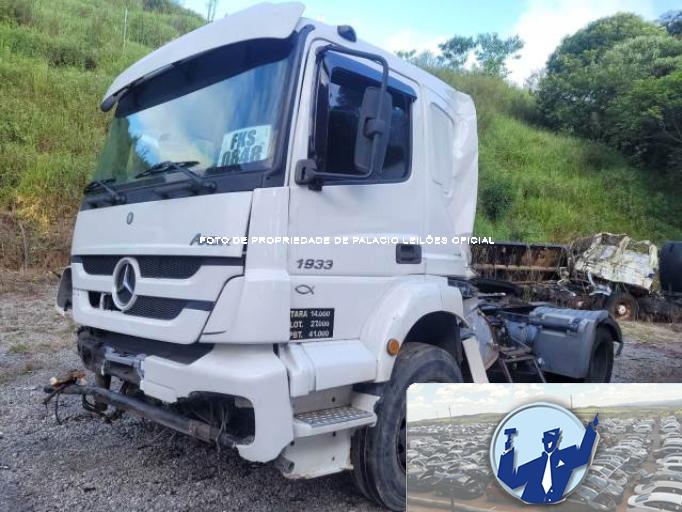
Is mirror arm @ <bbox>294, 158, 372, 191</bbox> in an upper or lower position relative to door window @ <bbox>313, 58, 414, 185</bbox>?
lower

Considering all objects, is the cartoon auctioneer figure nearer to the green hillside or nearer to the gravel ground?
the gravel ground

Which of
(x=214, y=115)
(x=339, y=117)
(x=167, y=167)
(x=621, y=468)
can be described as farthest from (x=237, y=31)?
(x=621, y=468)

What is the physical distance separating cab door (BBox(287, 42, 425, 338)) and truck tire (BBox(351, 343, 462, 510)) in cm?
39

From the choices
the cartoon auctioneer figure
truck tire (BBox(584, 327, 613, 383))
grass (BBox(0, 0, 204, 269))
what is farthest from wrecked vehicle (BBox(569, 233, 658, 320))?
the cartoon auctioneer figure

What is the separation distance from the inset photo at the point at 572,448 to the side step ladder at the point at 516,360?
2557mm

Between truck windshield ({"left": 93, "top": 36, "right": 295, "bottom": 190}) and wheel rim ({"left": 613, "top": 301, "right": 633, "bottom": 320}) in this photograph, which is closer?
truck windshield ({"left": 93, "top": 36, "right": 295, "bottom": 190})

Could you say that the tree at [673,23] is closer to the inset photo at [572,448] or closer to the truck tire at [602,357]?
the truck tire at [602,357]

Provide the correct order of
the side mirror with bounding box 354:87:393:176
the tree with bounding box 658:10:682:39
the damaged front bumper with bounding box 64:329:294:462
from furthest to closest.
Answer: the tree with bounding box 658:10:682:39
the side mirror with bounding box 354:87:393:176
the damaged front bumper with bounding box 64:329:294:462

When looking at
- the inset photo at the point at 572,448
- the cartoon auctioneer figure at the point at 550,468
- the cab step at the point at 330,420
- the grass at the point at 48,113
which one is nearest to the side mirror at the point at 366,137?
the cab step at the point at 330,420

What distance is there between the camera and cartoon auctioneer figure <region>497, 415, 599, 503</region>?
6.00 feet

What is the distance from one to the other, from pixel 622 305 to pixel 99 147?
38.3 ft

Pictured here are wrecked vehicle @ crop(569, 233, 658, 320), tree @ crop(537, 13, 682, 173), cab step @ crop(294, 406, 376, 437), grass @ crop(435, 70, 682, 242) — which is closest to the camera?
cab step @ crop(294, 406, 376, 437)

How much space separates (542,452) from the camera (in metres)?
1.83

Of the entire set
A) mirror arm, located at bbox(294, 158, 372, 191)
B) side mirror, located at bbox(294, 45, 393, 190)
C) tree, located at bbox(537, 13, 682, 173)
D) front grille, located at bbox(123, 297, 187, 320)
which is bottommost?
front grille, located at bbox(123, 297, 187, 320)
